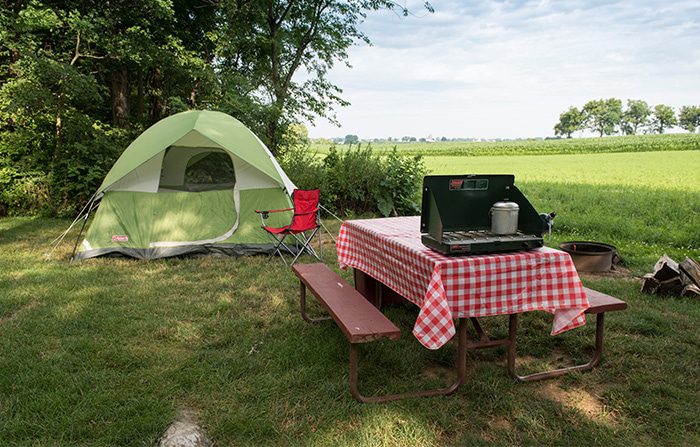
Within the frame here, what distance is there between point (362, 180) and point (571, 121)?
96.3m

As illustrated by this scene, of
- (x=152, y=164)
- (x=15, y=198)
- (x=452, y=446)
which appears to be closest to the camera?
(x=452, y=446)

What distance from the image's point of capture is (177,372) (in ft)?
9.78

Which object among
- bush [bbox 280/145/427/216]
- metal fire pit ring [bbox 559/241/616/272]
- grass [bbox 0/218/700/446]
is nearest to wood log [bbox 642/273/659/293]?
grass [bbox 0/218/700/446]

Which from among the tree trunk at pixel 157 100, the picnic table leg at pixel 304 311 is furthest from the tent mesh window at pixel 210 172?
the tree trunk at pixel 157 100

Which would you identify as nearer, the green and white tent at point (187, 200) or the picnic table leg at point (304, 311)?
the picnic table leg at point (304, 311)

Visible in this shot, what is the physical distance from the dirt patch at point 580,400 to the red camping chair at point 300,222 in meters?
3.24

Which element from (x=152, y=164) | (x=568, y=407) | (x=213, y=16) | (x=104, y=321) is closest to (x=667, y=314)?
(x=568, y=407)

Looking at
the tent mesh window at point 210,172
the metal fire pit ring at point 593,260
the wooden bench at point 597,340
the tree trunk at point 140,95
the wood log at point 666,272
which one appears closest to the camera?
the wooden bench at point 597,340

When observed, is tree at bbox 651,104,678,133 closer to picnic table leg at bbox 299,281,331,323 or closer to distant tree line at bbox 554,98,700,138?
distant tree line at bbox 554,98,700,138

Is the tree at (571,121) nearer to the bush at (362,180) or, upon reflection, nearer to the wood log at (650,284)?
the bush at (362,180)

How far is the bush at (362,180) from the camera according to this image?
900 cm

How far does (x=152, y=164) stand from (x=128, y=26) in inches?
199

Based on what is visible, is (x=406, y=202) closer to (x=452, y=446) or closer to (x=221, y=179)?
(x=221, y=179)

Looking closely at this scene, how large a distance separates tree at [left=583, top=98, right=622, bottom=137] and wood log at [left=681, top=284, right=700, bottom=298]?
99.2 metres
